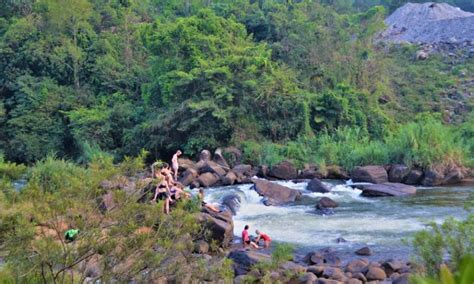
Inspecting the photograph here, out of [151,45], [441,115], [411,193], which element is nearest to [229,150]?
[151,45]

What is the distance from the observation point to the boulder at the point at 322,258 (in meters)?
12.8

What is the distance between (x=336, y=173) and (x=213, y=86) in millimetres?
7055

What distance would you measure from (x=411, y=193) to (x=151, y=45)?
14625mm

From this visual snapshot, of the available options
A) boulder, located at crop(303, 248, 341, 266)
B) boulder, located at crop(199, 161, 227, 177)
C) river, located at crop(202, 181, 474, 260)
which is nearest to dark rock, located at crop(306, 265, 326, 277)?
boulder, located at crop(303, 248, 341, 266)

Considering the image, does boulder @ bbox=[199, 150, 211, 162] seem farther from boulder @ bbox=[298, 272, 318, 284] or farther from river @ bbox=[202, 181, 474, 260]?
boulder @ bbox=[298, 272, 318, 284]

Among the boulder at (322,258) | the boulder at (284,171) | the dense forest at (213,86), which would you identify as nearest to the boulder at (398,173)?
the dense forest at (213,86)

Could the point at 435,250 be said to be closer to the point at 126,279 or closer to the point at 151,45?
the point at 126,279

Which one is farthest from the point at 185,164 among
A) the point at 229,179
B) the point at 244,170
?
the point at 229,179

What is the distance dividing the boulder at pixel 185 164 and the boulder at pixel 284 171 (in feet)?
10.6

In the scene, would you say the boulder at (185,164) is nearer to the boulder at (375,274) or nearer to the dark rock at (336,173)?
the dark rock at (336,173)

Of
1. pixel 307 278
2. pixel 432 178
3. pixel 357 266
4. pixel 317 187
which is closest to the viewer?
pixel 307 278

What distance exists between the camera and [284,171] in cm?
2322

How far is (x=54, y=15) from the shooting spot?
32.7 meters

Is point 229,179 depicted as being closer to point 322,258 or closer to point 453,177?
point 453,177
